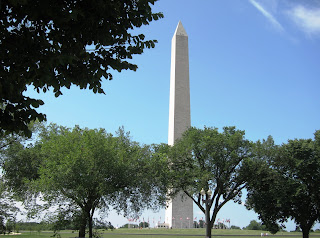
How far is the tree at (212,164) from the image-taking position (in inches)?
1544

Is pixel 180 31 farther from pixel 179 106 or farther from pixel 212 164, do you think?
pixel 212 164

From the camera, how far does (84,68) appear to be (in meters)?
9.16

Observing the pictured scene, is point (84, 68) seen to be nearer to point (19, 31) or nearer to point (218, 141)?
point (19, 31)

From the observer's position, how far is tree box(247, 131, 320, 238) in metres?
39.4

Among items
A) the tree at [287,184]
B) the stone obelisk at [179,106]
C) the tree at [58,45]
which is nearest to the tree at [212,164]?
the tree at [287,184]

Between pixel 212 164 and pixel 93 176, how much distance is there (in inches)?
623

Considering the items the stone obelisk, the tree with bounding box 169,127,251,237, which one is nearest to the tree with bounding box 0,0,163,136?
the tree with bounding box 169,127,251,237

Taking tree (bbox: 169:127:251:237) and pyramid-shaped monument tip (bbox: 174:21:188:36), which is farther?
pyramid-shaped monument tip (bbox: 174:21:188:36)

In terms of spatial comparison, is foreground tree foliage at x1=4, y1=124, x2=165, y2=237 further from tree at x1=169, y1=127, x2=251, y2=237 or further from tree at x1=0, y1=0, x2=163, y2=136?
tree at x1=0, y1=0, x2=163, y2=136

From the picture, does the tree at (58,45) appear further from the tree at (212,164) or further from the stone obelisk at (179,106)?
the stone obelisk at (179,106)

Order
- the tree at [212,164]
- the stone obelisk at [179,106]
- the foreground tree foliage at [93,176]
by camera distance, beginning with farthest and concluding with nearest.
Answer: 1. the stone obelisk at [179,106]
2. the tree at [212,164]
3. the foreground tree foliage at [93,176]

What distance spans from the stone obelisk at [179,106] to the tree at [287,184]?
16255 millimetres

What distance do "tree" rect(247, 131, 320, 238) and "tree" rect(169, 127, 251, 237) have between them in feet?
6.74

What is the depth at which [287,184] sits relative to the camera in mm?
39562
